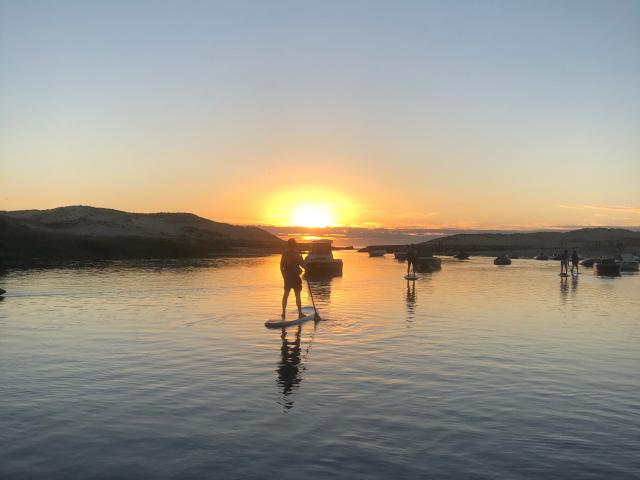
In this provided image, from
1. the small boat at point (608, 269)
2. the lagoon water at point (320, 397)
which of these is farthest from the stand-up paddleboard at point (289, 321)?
the small boat at point (608, 269)

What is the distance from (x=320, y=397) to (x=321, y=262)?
5069cm

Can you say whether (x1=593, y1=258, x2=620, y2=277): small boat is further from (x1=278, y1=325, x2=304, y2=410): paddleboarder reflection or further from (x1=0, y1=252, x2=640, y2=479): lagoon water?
(x1=278, y1=325, x2=304, y2=410): paddleboarder reflection

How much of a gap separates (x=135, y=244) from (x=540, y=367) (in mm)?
112196

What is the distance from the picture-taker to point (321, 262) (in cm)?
6272

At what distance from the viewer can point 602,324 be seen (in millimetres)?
24406

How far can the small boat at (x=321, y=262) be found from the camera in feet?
205

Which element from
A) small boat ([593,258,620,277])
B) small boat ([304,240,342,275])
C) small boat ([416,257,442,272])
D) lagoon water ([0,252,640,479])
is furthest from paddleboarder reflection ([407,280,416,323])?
small boat ([593,258,620,277])

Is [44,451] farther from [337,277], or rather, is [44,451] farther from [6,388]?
[337,277]

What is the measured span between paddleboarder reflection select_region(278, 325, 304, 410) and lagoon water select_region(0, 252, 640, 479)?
0.07m

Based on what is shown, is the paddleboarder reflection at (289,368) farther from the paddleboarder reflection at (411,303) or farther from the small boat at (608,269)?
the small boat at (608,269)

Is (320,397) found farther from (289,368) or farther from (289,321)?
(289,321)

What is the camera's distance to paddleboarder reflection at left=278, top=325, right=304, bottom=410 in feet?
40.7

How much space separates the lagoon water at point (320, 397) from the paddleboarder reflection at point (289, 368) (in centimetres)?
7

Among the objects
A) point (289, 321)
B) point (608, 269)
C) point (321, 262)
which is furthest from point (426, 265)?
point (289, 321)
